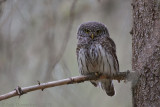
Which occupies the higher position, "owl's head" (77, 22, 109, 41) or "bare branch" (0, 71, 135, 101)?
"owl's head" (77, 22, 109, 41)

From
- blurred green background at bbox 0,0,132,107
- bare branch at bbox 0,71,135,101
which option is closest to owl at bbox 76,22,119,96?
blurred green background at bbox 0,0,132,107

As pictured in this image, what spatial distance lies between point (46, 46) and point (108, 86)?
0.78 meters

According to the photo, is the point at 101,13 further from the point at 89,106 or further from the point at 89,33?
the point at 89,106

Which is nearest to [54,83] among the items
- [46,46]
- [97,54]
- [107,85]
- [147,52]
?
[147,52]

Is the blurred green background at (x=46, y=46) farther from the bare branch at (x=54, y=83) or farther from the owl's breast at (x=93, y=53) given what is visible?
the bare branch at (x=54, y=83)

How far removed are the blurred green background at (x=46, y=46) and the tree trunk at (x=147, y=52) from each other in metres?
0.53

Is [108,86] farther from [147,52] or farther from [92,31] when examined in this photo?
[147,52]

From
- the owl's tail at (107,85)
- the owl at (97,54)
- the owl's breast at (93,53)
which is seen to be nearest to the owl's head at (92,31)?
the owl at (97,54)

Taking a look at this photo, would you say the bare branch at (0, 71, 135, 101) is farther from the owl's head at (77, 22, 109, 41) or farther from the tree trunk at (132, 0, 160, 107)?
the owl's head at (77, 22, 109, 41)

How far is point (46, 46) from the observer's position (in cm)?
350

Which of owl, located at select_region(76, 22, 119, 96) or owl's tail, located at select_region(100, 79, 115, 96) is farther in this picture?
owl's tail, located at select_region(100, 79, 115, 96)

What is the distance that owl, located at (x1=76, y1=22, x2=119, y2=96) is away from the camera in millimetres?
3316

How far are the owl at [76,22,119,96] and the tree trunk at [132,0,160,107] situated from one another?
77 centimetres

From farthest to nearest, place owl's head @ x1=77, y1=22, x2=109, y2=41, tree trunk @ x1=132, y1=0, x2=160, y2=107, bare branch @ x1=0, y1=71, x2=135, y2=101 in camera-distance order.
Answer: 1. owl's head @ x1=77, y1=22, x2=109, y2=41
2. tree trunk @ x1=132, y1=0, x2=160, y2=107
3. bare branch @ x1=0, y1=71, x2=135, y2=101
